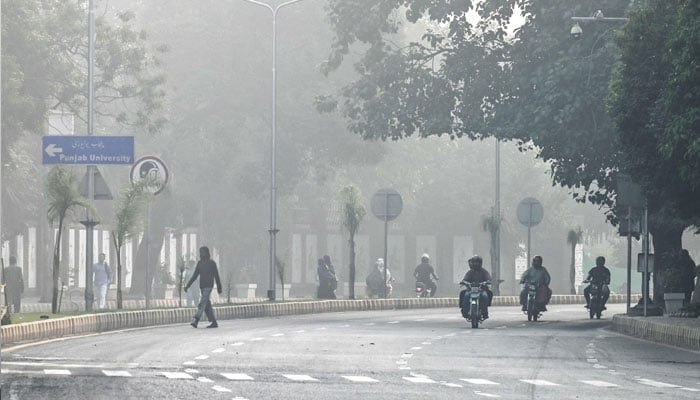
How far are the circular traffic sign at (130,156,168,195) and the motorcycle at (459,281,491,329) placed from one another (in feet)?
19.5

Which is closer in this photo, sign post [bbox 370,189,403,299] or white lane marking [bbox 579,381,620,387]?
white lane marking [bbox 579,381,620,387]

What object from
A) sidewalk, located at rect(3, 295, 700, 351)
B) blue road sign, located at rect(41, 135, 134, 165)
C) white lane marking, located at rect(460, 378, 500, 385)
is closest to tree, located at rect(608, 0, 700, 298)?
sidewalk, located at rect(3, 295, 700, 351)

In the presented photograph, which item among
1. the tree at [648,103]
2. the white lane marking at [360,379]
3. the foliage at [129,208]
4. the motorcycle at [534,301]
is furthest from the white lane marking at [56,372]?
the motorcycle at [534,301]

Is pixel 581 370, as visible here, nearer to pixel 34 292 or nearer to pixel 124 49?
pixel 124 49

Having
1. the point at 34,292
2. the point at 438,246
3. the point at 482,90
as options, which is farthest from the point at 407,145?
the point at 482,90

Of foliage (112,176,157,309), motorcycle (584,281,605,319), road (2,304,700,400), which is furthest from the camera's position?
motorcycle (584,281,605,319)

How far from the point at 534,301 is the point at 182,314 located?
732 centimetres

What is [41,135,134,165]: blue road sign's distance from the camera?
3269 cm

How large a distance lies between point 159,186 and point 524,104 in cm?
880

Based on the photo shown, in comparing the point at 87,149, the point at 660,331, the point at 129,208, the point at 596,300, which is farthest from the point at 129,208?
the point at 596,300

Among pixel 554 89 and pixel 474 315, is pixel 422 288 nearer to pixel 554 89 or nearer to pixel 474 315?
pixel 554 89

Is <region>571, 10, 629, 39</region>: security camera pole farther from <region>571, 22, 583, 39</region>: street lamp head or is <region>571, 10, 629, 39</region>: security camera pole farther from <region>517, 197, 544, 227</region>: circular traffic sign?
<region>517, 197, 544, 227</region>: circular traffic sign

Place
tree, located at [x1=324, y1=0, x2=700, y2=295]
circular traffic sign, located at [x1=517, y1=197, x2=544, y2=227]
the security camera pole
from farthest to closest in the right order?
circular traffic sign, located at [x1=517, y1=197, x2=544, y2=227], the security camera pole, tree, located at [x1=324, y1=0, x2=700, y2=295]

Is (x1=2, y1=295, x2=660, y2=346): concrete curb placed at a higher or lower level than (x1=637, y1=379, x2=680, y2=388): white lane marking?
higher
